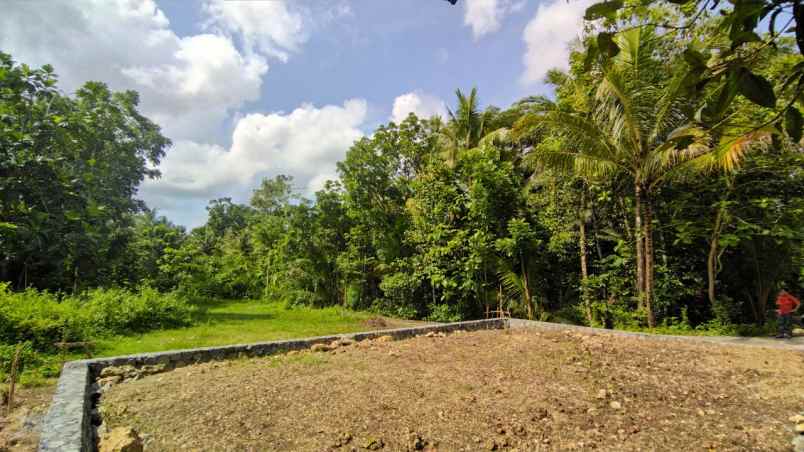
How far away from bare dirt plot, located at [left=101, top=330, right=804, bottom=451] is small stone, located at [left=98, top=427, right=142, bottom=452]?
0.82ft

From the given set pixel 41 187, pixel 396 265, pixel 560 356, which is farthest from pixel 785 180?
pixel 41 187

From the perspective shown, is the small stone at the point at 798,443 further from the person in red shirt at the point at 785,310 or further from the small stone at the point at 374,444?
the person in red shirt at the point at 785,310

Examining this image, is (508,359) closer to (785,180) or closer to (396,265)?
(785,180)

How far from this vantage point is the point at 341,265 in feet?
40.2

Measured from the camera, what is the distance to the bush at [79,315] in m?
5.64

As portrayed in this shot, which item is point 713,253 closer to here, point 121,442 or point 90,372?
point 121,442

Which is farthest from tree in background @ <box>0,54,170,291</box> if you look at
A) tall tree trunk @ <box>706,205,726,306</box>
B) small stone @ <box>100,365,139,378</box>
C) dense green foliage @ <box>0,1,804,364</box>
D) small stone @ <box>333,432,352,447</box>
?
tall tree trunk @ <box>706,205,726,306</box>

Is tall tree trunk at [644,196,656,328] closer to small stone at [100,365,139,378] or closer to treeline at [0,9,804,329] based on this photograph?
treeline at [0,9,804,329]

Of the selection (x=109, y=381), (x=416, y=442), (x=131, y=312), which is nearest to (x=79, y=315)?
(x=131, y=312)

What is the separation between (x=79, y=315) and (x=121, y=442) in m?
5.15

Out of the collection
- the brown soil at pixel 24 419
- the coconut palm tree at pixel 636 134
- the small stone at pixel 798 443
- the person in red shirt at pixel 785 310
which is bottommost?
the brown soil at pixel 24 419

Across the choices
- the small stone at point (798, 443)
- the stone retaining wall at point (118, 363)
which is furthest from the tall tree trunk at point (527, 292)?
the small stone at point (798, 443)

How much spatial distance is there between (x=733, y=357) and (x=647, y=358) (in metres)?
1.04

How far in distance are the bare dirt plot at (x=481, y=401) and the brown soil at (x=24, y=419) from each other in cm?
49
